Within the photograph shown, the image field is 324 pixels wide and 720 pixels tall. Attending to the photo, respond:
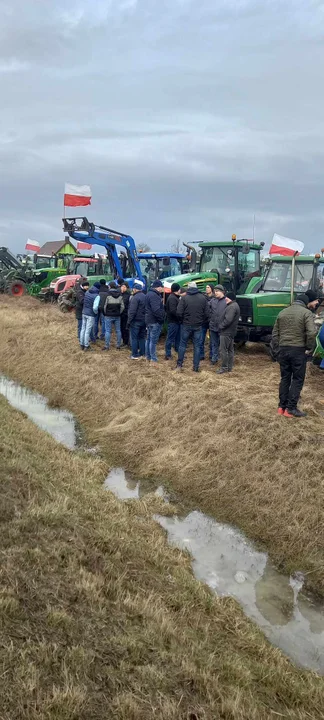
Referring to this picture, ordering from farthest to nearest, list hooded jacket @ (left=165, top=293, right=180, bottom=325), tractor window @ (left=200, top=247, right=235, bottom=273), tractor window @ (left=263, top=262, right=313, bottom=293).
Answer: tractor window @ (left=200, top=247, right=235, bottom=273), tractor window @ (left=263, top=262, right=313, bottom=293), hooded jacket @ (left=165, top=293, right=180, bottom=325)

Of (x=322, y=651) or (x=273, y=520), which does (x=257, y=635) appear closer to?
(x=322, y=651)

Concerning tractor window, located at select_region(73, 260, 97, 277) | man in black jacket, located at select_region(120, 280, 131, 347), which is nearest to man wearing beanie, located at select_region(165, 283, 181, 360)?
man in black jacket, located at select_region(120, 280, 131, 347)

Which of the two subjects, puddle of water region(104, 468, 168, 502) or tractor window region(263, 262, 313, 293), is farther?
tractor window region(263, 262, 313, 293)

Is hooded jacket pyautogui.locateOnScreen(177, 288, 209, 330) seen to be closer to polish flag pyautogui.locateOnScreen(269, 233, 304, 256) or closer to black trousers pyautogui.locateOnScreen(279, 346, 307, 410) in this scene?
black trousers pyautogui.locateOnScreen(279, 346, 307, 410)

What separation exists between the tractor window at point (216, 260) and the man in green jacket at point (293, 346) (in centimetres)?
703

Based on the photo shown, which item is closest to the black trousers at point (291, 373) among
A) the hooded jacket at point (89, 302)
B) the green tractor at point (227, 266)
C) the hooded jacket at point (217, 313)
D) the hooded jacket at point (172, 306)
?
the hooded jacket at point (217, 313)

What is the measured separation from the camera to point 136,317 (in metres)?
11.3

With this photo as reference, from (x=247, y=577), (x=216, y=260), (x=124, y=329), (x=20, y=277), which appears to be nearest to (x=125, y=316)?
(x=124, y=329)

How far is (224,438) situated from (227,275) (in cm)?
780

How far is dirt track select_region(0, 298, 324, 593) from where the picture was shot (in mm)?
5793

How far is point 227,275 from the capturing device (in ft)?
46.9

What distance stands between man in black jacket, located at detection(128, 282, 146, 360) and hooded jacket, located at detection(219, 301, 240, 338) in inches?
74.0

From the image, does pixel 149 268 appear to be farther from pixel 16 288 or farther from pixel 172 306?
pixel 16 288

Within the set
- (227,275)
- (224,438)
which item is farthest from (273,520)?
(227,275)
